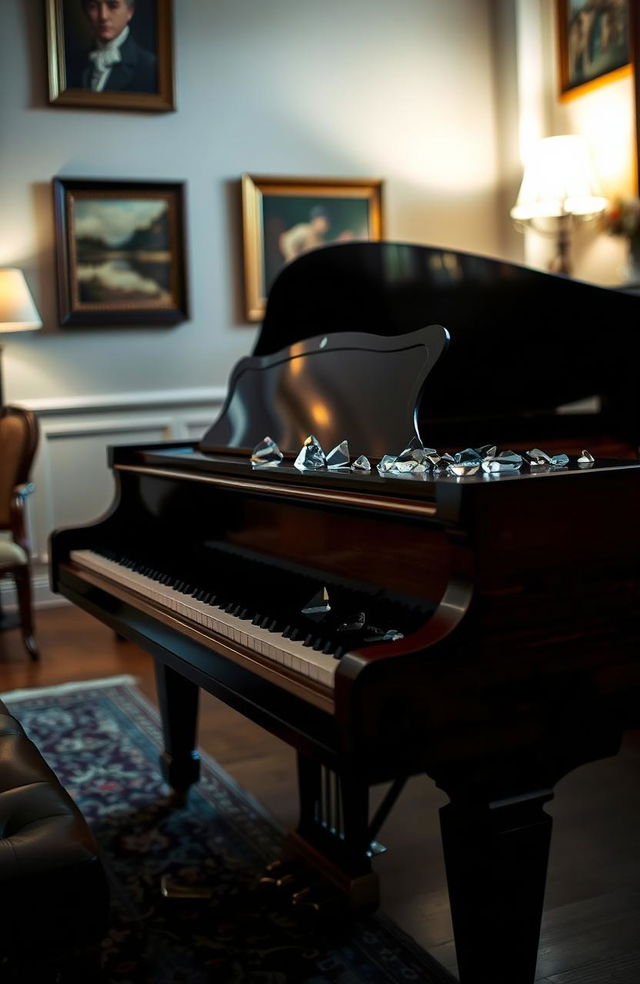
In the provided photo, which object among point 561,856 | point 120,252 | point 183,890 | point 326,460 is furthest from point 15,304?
point 561,856

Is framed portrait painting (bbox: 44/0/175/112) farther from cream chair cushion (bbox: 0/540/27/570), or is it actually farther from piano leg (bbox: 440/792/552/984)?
piano leg (bbox: 440/792/552/984)

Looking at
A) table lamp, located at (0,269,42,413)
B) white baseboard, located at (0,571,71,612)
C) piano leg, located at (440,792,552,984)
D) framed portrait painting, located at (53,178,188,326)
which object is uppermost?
framed portrait painting, located at (53,178,188,326)

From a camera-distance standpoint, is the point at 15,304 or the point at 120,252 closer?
the point at 15,304

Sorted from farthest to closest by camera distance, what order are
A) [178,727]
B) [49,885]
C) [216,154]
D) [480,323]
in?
[216,154], [480,323], [178,727], [49,885]

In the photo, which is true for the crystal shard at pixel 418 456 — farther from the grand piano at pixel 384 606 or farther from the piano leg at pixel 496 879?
the piano leg at pixel 496 879

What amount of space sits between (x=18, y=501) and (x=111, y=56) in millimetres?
2391

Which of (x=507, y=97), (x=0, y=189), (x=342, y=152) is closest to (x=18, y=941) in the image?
(x=0, y=189)

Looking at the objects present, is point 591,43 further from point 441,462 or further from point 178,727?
point 441,462

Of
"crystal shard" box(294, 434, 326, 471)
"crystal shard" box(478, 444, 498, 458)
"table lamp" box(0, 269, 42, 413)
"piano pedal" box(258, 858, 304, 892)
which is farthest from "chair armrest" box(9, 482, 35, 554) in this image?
"crystal shard" box(478, 444, 498, 458)

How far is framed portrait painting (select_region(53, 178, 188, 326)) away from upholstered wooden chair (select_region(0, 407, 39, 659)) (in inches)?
37.8

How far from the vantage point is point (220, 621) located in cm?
166

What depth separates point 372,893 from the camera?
201 centimetres

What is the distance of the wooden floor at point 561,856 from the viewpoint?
73.0 inches

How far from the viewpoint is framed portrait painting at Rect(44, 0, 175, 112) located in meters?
5.02
